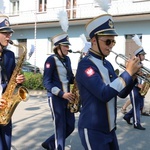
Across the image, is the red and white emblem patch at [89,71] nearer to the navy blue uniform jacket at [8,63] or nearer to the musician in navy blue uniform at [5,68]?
the musician in navy blue uniform at [5,68]

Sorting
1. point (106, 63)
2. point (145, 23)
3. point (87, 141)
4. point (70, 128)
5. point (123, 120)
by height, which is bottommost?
point (123, 120)

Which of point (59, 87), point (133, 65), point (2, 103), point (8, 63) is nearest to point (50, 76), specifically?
point (59, 87)

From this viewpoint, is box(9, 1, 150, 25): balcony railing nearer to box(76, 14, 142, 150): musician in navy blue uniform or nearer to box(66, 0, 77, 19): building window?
box(66, 0, 77, 19): building window

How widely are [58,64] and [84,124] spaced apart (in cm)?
209

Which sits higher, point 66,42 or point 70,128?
point 66,42

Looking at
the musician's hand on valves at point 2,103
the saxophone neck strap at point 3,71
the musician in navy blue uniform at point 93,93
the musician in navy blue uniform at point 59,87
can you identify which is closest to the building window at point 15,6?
the musician in navy blue uniform at point 59,87

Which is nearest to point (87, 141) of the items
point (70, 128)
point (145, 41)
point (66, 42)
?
point (70, 128)

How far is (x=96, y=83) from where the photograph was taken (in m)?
2.86

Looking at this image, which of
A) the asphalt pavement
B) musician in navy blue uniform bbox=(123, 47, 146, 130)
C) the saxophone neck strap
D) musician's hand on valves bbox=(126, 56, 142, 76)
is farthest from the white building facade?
musician's hand on valves bbox=(126, 56, 142, 76)

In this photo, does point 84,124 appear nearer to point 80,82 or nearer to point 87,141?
point 87,141

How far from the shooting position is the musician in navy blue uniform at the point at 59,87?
4957 mm

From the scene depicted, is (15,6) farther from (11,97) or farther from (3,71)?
(11,97)

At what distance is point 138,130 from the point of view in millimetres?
7332

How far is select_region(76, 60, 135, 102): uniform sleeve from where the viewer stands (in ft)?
9.02
